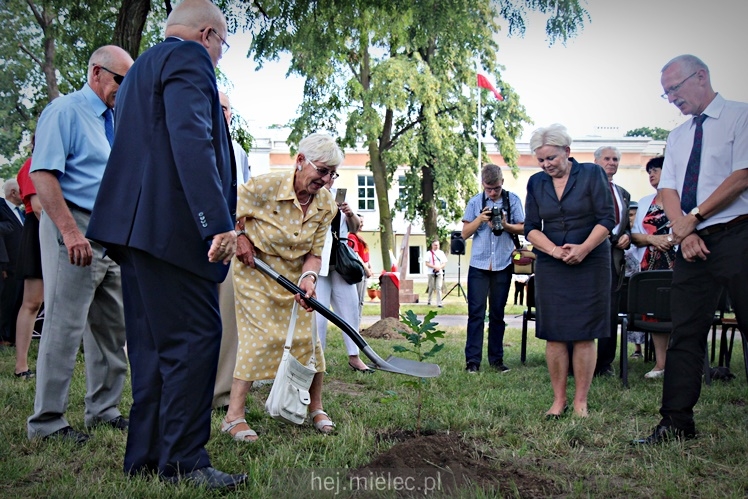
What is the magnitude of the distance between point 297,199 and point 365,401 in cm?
178

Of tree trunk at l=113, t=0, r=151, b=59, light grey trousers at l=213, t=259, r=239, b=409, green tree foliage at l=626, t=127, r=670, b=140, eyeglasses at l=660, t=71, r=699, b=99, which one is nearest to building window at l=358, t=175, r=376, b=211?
green tree foliage at l=626, t=127, r=670, b=140

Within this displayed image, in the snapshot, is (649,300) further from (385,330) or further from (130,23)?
(130,23)

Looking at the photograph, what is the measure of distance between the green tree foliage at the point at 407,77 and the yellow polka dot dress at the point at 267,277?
3442 millimetres

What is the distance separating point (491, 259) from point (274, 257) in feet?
11.0

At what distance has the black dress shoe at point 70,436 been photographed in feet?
12.8

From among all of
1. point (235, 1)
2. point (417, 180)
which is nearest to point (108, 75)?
point (235, 1)

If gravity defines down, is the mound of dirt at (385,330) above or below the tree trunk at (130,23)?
below

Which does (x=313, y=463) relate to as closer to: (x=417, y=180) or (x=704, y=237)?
(x=704, y=237)

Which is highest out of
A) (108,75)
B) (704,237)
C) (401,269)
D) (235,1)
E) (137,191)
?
(235,1)

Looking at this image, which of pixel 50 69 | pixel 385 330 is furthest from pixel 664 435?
pixel 50 69

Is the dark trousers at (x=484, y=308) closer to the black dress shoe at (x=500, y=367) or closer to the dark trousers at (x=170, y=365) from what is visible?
the black dress shoe at (x=500, y=367)

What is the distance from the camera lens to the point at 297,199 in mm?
4363

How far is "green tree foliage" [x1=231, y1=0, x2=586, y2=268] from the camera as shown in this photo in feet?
23.5

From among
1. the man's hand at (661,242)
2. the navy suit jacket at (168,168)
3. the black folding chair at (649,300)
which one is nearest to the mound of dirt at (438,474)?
the navy suit jacket at (168,168)
